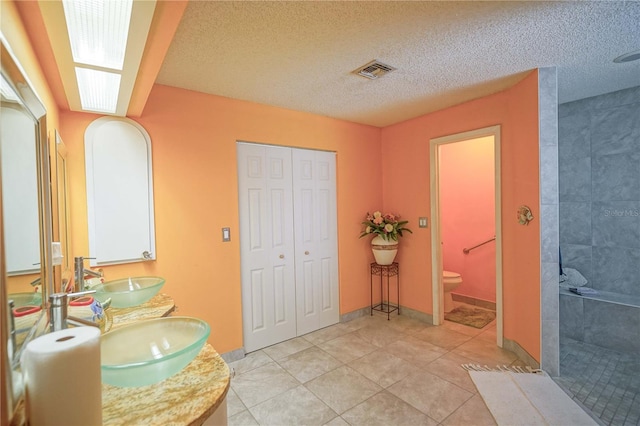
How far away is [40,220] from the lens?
43.8 inches

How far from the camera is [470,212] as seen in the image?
418cm

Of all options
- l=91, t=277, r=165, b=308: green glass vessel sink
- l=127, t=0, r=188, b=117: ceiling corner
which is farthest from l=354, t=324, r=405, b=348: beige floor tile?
l=127, t=0, r=188, b=117: ceiling corner

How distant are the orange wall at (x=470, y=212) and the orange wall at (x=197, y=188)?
7.72 feet

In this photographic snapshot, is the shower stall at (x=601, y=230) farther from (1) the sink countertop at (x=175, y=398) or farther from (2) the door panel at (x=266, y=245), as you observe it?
(1) the sink countertop at (x=175, y=398)

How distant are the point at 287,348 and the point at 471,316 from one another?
2.33m

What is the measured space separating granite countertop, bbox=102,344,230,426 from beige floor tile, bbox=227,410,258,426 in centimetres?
115

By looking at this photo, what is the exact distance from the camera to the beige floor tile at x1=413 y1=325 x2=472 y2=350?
9.86 feet

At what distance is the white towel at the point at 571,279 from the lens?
10.3ft

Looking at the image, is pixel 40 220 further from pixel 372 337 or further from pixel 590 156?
pixel 590 156

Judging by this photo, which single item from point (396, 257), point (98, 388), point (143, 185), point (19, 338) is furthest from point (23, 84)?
point (396, 257)

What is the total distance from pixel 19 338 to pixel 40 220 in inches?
19.9

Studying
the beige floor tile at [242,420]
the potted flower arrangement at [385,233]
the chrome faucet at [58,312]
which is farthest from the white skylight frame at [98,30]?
the potted flower arrangement at [385,233]

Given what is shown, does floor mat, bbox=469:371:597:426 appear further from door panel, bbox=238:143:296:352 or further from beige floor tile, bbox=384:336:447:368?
door panel, bbox=238:143:296:352

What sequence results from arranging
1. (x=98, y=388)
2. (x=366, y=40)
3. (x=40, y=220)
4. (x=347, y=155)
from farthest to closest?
(x=347, y=155) → (x=366, y=40) → (x=40, y=220) → (x=98, y=388)
